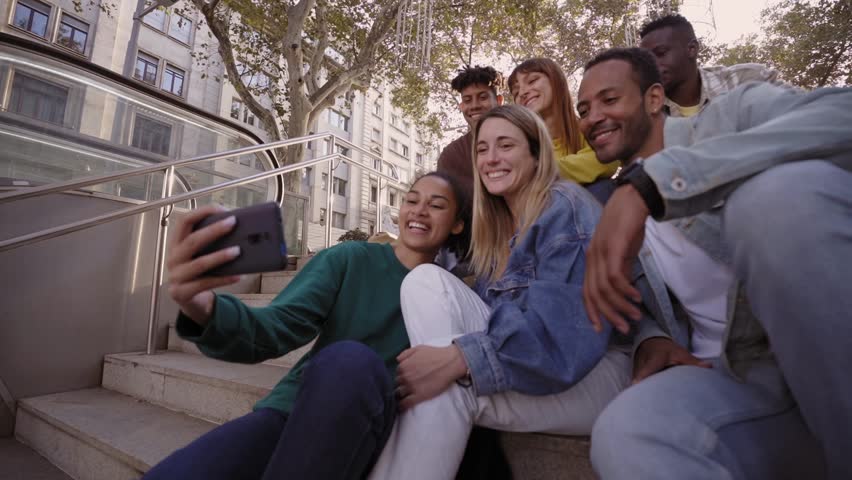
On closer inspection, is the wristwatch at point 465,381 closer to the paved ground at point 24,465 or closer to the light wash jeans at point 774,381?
the light wash jeans at point 774,381

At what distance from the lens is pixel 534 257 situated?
4.15ft

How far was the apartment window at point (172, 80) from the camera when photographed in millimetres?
18109

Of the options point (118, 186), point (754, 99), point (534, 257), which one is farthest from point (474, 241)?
point (118, 186)

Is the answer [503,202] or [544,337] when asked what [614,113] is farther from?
[544,337]

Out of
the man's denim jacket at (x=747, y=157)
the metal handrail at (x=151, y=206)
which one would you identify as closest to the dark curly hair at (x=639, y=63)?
the man's denim jacket at (x=747, y=157)

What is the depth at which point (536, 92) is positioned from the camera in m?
2.48

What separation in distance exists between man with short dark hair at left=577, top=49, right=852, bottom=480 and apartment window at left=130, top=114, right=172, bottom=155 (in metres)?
4.20

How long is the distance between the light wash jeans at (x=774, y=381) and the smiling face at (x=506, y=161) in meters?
0.84

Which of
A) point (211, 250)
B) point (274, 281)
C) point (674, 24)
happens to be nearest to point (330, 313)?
point (211, 250)

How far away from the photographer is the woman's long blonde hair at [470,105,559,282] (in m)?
1.49

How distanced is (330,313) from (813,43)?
12.2 metres

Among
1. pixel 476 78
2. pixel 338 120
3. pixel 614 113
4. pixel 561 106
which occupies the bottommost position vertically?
pixel 614 113

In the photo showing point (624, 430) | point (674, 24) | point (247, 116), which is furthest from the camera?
point (247, 116)

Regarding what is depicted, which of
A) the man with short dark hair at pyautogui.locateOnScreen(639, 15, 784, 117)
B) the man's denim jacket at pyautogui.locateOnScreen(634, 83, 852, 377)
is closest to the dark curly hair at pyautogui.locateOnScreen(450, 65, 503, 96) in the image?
the man with short dark hair at pyautogui.locateOnScreen(639, 15, 784, 117)
